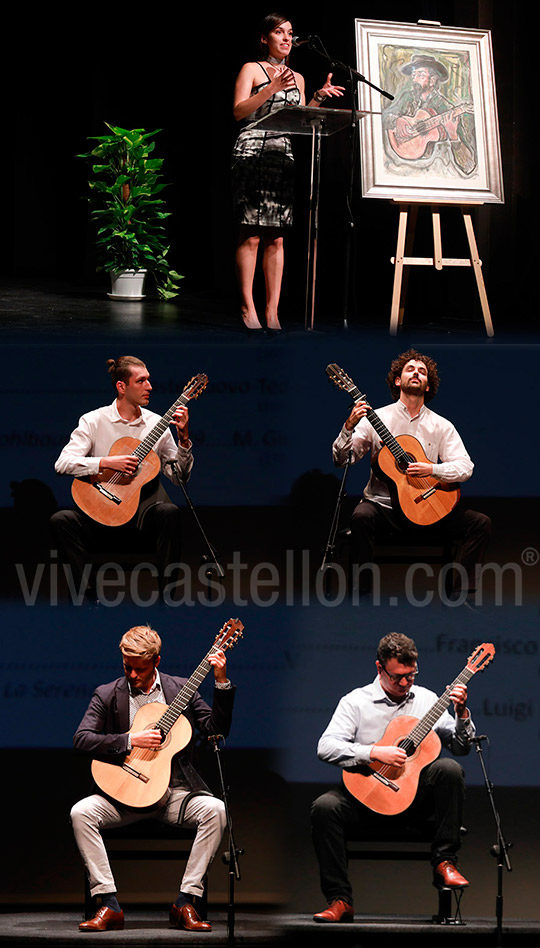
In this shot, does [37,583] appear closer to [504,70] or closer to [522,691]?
[522,691]

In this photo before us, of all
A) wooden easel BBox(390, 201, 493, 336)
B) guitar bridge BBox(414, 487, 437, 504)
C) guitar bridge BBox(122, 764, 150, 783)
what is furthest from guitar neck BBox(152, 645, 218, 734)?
wooden easel BBox(390, 201, 493, 336)

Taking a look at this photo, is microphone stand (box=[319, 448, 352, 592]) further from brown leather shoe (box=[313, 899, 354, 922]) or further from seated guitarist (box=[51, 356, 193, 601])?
brown leather shoe (box=[313, 899, 354, 922])

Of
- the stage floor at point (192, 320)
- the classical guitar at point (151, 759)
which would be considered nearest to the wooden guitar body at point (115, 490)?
the stage floor at point (192, 320)

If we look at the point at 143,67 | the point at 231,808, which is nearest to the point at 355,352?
the point at 231,808

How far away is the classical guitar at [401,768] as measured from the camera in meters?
4.93

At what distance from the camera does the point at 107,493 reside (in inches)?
209

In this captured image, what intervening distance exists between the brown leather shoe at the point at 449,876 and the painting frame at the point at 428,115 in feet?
9.20

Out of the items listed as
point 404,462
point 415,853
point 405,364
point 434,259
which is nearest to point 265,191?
point 434,259

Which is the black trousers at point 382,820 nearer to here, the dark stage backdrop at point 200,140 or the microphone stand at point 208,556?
the microphone stand at point 208,556

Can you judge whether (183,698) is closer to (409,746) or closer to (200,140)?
(409,746)

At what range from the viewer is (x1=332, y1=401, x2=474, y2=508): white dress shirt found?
5.35 meters

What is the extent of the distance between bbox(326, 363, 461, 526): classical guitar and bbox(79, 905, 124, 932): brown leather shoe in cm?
181

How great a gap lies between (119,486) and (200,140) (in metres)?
3.60

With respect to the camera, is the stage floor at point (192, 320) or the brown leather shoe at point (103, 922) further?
the stage floor at point (192, 320)
